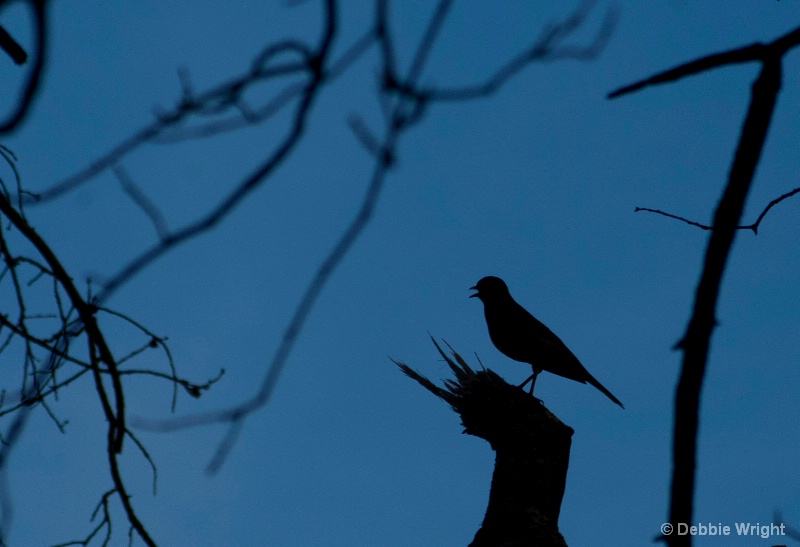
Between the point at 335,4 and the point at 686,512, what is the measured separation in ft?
3.27

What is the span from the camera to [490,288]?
873 centimetres

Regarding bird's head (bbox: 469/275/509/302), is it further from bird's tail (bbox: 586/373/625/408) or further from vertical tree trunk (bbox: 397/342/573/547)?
vertical tree trunk (bbox: 397/342/573/547)

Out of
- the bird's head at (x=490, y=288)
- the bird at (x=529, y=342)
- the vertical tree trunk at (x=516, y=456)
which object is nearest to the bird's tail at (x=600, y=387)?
the bird at (x=529, y=342)

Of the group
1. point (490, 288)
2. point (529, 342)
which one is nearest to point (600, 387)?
point (529, 342)

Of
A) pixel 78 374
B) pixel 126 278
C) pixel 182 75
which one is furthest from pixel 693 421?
pixel 78 374

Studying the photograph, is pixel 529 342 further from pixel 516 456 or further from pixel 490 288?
pixel 516 456

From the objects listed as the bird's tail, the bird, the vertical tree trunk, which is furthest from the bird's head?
the vertical tree trunk

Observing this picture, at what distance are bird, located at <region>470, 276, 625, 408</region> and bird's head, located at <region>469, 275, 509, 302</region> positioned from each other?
0.09 meters

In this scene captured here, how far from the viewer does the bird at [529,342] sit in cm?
750

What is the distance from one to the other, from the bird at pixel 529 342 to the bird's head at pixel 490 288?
3.7 inches

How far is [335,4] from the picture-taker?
159 centimetres

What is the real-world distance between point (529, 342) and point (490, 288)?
1.16 m

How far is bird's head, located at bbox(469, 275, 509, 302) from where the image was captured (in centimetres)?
860

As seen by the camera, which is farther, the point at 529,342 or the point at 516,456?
the point at 529,342
